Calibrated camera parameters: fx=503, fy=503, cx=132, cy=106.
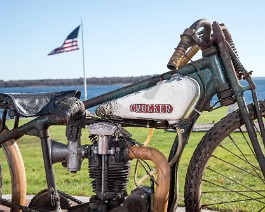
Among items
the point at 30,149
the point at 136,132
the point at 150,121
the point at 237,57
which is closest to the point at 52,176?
the point at 150,121

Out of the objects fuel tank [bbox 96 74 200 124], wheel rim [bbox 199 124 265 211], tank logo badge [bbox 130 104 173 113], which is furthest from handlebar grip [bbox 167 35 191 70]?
wheel rim [bbox 199 124 265 211]

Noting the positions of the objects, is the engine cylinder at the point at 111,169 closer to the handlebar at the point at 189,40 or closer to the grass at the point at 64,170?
the handlebar at the point at 189,40

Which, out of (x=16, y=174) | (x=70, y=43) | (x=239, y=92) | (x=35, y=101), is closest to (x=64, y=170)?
(x=16, y=174)

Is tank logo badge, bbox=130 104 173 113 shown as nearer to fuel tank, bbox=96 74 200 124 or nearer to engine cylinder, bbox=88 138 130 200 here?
fuel tank, bbox=96 74 200 124

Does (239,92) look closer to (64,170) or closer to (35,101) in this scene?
(35,101)

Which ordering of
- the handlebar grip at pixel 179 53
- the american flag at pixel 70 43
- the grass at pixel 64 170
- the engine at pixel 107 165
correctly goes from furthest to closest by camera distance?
the american flag at pixel 70 43 → the grass at pixel 64 170 → the engine at pixel 107 165 → the handlebar grip at pixel 179 53

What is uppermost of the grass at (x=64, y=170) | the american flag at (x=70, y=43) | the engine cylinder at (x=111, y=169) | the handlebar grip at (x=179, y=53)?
the american flag at (x=70, y=43)

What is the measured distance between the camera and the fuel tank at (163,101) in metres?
3.22

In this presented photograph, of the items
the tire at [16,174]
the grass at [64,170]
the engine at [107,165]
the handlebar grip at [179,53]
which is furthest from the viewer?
the grass at [64,170]

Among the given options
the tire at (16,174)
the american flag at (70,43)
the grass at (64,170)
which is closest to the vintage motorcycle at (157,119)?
the tire at (16,174)

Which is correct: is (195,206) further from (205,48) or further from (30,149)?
(30,149)

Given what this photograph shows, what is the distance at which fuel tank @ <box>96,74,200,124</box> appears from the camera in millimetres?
3225

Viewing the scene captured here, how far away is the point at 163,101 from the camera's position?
3.25 meters

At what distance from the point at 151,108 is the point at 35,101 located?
2.86ft
